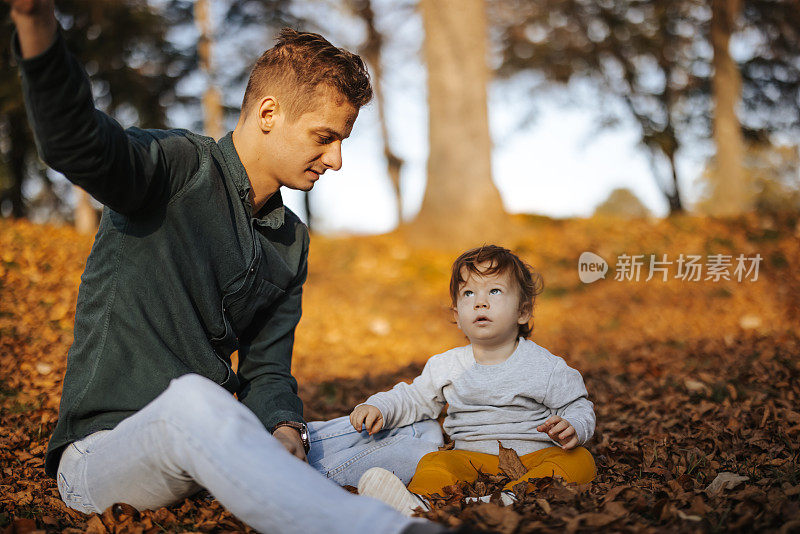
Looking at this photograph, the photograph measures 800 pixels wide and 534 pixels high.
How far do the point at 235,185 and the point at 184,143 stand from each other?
31cm

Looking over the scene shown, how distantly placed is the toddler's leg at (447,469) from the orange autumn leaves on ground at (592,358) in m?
0.08

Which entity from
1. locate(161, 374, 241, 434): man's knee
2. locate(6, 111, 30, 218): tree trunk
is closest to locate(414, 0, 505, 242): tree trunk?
locate(161, 374, 241, 434): man's knee

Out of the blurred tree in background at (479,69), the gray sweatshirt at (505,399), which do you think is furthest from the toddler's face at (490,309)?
the blurred tree in background at (479,69)

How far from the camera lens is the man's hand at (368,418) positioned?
9.36 ft

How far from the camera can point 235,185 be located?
2697 mm

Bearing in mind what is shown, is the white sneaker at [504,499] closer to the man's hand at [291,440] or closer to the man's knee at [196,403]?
the man's hand at [291,440]

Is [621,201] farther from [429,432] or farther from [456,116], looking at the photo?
[429,432]

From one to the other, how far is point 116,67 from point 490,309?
12170 millimetres

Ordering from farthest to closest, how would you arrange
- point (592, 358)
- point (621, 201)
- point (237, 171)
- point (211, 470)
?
point (621, 201)
point (592, 358)
point (237, 171)
point (211, 470)

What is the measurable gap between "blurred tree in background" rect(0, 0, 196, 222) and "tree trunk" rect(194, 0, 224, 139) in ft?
0.81

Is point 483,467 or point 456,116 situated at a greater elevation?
point 456,116

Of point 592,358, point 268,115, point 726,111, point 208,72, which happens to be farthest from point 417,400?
point 208,72

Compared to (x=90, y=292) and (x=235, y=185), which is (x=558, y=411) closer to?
(x=235, y=185)

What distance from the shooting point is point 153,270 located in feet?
7.95
